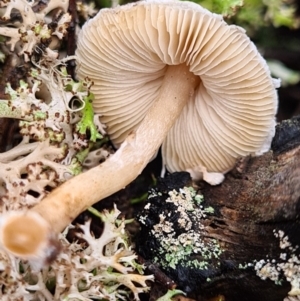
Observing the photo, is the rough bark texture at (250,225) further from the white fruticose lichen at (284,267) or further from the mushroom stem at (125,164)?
the mushroom stem at (125,164)

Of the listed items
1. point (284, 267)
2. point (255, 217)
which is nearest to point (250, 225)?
point (255, 217)

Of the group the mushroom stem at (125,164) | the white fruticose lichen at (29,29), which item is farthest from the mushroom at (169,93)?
the white fruticose lichen at (29,29)

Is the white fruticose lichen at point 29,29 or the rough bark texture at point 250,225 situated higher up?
the white fruticose lichen at point 29,29

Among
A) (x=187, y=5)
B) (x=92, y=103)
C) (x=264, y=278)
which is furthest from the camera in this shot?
(x=92, y=103)

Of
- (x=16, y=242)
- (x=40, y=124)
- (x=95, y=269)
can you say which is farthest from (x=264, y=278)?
(x=40, y=124)

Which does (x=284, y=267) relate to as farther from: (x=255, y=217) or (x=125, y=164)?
(x=125, y=164)

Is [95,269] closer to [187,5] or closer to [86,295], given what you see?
[86,295]
